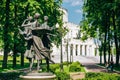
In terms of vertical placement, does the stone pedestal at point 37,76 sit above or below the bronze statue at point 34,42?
below

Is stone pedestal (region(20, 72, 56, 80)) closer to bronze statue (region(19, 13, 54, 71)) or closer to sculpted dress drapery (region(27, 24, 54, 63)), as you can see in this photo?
bronze statue (region(19, 13, 54, 71))

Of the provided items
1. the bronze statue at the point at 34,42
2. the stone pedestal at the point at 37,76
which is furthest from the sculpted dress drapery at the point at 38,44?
the stone pedestal at the point at 37,76

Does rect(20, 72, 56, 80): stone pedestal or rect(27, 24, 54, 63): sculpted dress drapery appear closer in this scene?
rect(20, 72, 56, 80): stone pedestal

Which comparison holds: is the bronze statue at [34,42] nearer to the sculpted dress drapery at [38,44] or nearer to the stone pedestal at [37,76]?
the sculpted dress drapery at [38,44]

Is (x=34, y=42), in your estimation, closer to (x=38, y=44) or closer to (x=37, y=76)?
→ (x=38, y=44)

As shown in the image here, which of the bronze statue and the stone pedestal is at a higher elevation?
the bronze statue

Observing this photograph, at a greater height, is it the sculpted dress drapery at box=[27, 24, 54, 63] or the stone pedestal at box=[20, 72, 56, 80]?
the sculpted dress drapery at box=[27, 24, 54, 63]

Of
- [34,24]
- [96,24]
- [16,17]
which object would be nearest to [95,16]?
[96,24]

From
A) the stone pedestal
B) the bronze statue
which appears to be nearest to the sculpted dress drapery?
the bronze statue

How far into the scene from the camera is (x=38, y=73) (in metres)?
18.2

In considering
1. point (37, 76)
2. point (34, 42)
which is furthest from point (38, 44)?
point (37, 76)

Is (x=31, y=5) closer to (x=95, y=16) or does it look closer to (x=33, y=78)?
(x=95, y=16)

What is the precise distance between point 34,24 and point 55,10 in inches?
1178

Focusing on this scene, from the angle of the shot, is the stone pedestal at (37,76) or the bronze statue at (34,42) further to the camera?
the bronze statue at (34,42)
